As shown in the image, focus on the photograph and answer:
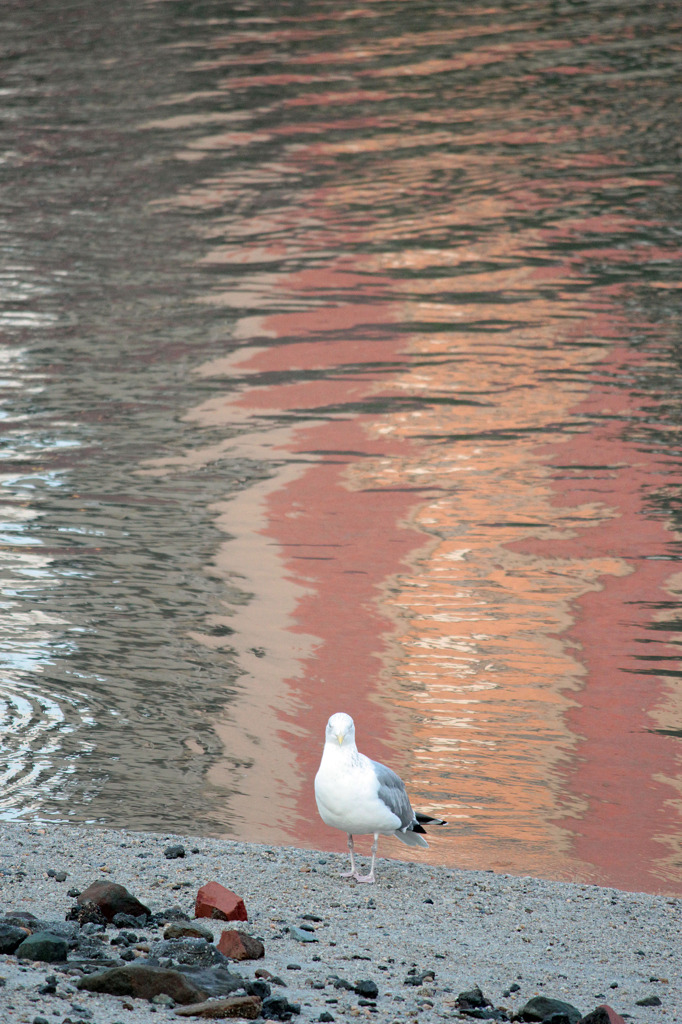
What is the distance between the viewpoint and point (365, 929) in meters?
4.79

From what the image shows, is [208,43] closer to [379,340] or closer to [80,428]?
[379,340]

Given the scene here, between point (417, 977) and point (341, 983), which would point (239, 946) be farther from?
point (417, 977)

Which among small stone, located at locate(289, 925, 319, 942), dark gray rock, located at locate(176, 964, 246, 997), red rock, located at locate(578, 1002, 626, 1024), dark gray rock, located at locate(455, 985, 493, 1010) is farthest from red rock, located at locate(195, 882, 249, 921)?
red rock, located at locate(578, 1002, 626, 1024)

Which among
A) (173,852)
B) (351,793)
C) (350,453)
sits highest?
(351,793)

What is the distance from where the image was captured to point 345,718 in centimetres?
513

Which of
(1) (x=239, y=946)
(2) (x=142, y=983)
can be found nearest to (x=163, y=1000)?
(2) (x=142, y=983)

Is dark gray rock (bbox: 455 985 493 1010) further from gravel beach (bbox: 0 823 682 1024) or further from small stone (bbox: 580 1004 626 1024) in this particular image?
small stone (bbox: 580 1004 626 1024)

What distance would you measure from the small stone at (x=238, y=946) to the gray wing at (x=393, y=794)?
94 centimetres

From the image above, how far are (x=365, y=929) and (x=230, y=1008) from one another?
992mm

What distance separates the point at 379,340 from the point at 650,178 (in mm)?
6444

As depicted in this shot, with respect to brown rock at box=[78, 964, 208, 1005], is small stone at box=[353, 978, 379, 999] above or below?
below

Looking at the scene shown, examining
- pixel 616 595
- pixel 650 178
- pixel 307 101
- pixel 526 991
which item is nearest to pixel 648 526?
pixel 616 595

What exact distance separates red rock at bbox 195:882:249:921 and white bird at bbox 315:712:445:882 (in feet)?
1.94

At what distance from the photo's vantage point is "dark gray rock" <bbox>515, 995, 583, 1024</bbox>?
162 inches
